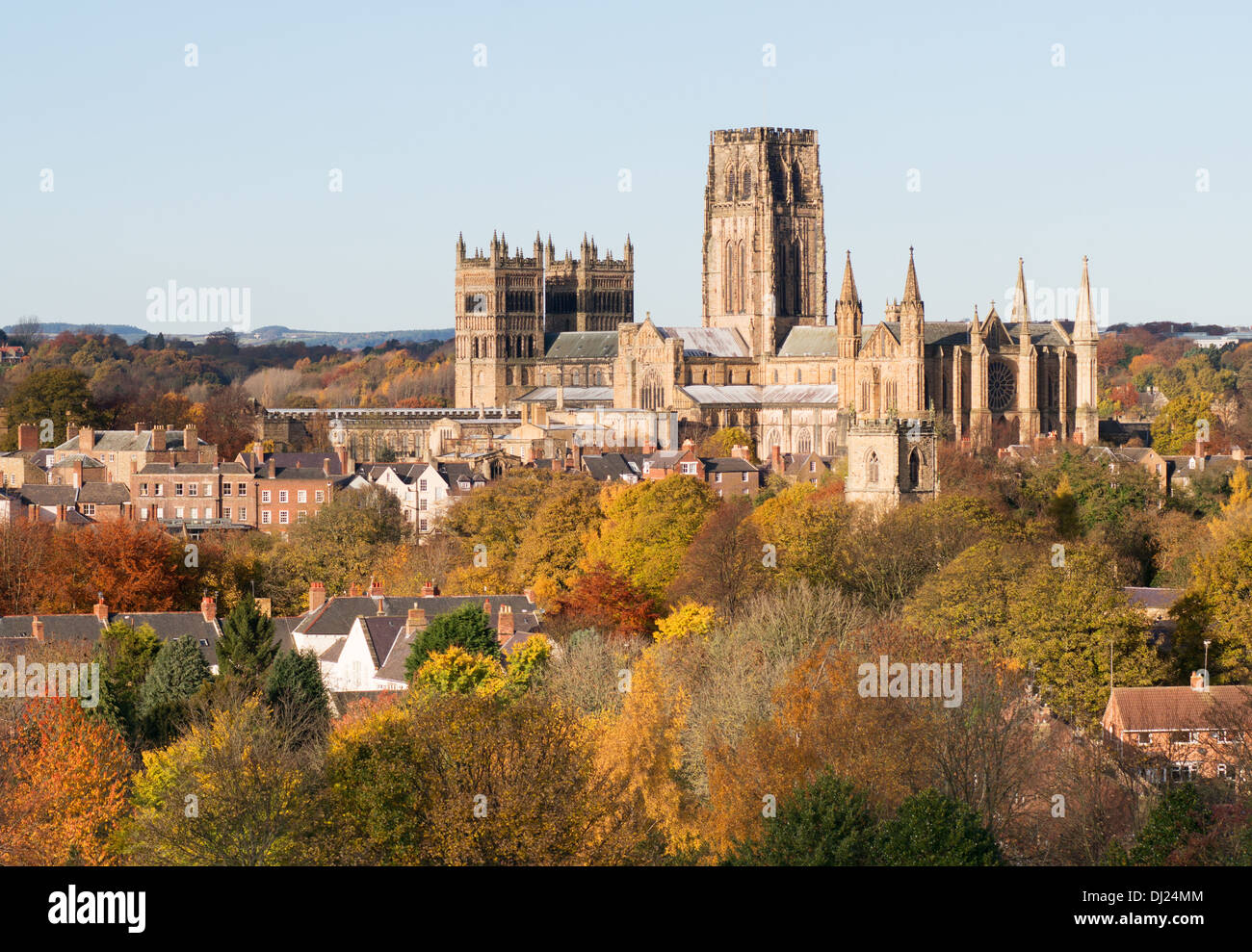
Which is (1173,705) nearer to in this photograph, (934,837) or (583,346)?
(934,837)

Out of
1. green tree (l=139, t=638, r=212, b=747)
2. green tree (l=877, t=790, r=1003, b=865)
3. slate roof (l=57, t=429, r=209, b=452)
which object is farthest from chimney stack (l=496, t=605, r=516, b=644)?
slate roof (l=57, t=429, r=209, b=452)

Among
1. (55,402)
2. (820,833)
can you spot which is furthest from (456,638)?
(55,402)

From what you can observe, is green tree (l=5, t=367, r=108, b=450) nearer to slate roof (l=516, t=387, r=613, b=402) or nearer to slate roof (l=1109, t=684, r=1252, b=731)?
slate roof (l=516, t=387, r=613, b=402)

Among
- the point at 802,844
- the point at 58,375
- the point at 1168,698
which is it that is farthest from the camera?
the point at 58,375

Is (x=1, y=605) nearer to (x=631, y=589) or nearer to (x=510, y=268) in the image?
(x=631, y=589)

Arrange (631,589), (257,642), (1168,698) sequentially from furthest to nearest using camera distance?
(631,589) → (257,642) → (1168,698)
